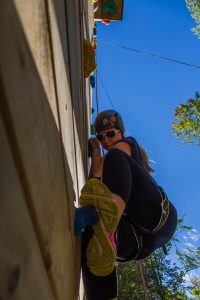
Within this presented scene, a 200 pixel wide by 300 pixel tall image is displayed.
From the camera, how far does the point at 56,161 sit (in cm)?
113

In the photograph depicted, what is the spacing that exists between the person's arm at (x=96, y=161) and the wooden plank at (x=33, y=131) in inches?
69.1

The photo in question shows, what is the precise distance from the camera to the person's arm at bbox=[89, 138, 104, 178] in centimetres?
299

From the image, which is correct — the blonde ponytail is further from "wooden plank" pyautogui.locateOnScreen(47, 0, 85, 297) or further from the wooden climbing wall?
the wooden climbing wall

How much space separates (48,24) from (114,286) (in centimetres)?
137

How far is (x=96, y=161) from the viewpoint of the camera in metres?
3.04

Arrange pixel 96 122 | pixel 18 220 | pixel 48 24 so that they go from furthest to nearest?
1. pixel 96 122
2. pixel 48 24
3. pixel 18 220

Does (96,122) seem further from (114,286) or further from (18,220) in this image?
(18,220)

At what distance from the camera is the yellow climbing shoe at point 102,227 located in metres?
1.61

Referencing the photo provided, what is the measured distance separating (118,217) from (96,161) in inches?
57.0

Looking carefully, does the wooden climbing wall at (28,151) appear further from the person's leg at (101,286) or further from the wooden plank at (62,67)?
the person's leg at (101,286)

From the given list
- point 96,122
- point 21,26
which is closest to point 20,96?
point 21,26

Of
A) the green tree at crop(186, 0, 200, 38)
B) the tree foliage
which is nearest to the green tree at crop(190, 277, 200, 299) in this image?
the tree foliage

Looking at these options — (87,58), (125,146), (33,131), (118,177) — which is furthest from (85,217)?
(87,58)

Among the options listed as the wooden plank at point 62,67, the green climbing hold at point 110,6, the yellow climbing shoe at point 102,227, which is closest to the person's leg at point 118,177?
the yellow climbing shoe at point 102,227
